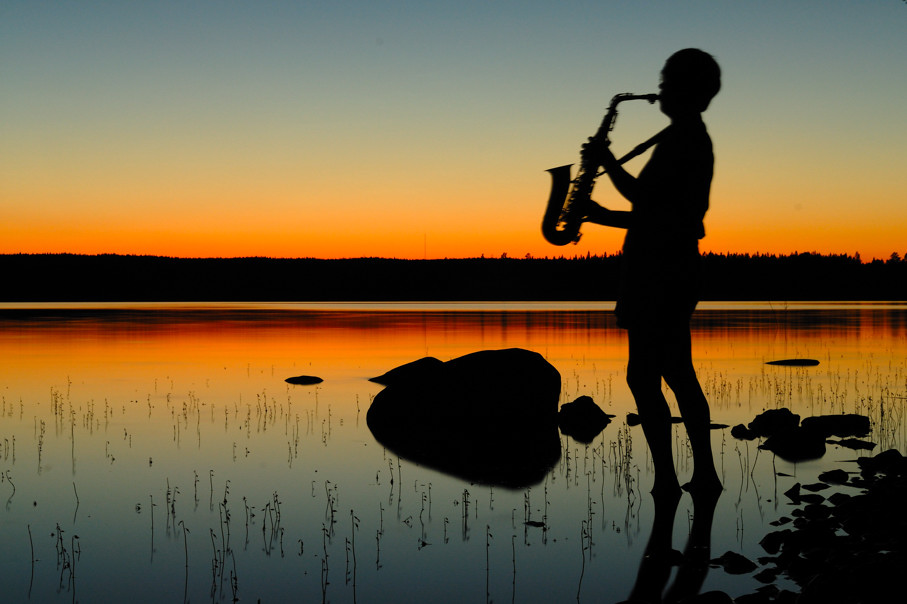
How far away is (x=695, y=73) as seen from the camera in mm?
7094

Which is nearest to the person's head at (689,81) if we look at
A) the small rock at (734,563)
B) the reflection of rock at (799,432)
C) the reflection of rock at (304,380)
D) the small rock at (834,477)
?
the small rock at (734,563)

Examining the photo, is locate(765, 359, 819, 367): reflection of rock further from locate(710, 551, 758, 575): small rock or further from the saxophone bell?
locate(710, 551, 758, 575): small rock

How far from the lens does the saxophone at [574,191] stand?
7.41 meters

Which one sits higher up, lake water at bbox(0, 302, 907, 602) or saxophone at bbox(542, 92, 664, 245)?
saxophone at bbox(542, 92, 664, 245)

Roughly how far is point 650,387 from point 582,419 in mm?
6411

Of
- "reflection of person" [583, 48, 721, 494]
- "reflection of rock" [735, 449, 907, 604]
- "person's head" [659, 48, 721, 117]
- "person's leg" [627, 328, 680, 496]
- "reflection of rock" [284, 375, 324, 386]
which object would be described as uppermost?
"person's head" [659, 48, 721, 117]

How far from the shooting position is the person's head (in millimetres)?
7094

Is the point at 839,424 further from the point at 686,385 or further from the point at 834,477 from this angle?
the point at 686,385

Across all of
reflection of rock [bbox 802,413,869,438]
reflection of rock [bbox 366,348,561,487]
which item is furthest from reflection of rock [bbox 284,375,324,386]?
reflection of rock [bbox 802,413,869,438]

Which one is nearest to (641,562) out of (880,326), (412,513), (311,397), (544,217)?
(412,513)

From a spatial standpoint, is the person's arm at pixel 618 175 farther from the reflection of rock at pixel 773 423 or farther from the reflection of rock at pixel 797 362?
the reflection of rock at pixel 797 362

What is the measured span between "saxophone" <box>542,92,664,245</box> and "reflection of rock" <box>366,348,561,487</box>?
444 centimetres

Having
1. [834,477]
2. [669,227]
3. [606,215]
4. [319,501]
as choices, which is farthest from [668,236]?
[319,501]

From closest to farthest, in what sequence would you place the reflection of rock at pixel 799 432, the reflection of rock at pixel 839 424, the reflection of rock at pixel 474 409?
the reflection of rock at pixel 799 432 < the reflection of rock at pixel 839 424 < the reflection of rock at pixel 474 409
